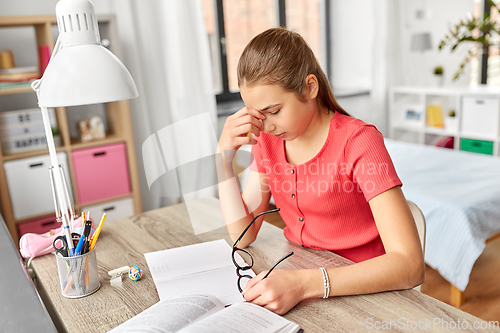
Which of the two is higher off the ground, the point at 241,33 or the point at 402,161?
the point at 241,33

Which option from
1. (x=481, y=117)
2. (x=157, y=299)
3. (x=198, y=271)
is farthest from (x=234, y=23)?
(x=157, y=299)

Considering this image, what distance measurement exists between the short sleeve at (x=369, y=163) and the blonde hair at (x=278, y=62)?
7.0 inches

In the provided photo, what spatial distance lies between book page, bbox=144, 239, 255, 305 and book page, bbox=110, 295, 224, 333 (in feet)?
0.15

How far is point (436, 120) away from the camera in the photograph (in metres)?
3.94

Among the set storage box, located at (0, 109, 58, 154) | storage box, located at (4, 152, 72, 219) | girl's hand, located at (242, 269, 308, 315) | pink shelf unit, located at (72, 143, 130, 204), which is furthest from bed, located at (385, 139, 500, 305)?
storage box, located at (0, 109, 58, 154)

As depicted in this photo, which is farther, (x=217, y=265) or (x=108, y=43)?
(x=108, y=43)

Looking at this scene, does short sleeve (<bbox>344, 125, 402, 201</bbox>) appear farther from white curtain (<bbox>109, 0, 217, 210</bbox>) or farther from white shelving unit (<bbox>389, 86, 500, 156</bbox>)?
white shelving unit (<bbox>389, 86, 500, 156</bbox>)

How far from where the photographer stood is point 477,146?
362 cm

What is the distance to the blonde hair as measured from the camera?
3.30 feet

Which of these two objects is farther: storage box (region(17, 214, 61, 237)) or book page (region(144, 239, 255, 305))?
storage box (region(17, 214, 61, 237))

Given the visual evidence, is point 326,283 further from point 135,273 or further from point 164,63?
point 164,63

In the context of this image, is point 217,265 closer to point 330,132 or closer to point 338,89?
point 330,132

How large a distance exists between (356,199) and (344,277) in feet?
0.96

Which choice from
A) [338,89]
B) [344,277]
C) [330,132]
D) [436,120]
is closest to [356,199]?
[330,132]
